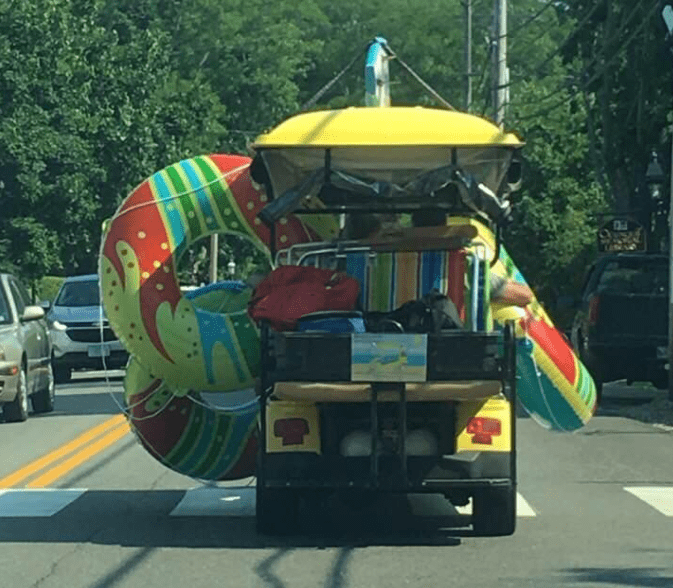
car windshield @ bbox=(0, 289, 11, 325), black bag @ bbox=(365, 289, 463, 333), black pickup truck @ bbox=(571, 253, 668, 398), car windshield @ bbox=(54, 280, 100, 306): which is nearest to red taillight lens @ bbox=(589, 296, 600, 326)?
black pickup truck @ bbox=(571, 253, 668, 398)

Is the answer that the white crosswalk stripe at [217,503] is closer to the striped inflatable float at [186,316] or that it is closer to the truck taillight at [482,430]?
the striped inflatable float at [186,316]

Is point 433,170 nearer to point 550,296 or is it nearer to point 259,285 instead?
point 259,285

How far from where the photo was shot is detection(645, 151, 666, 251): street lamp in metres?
30.9

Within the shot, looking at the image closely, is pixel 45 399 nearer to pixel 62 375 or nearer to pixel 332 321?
pixel 62 375

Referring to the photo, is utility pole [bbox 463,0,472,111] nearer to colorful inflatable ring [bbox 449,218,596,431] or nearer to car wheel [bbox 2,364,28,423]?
car wheel [bbox 2,364,28,423]

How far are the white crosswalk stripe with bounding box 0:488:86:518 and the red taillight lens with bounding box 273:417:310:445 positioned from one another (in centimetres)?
222

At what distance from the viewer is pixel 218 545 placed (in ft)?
36.9

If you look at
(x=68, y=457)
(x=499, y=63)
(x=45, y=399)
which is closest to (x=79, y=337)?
(x=45, y=399)

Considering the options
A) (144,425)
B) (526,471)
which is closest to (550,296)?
(526,471)

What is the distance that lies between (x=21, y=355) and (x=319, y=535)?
1014 cm

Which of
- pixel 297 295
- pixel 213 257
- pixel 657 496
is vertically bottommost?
pixel 213 257

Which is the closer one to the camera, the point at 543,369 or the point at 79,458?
the point at 543,369

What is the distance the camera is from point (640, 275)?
25266 mm

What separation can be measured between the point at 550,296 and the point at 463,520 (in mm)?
31441
